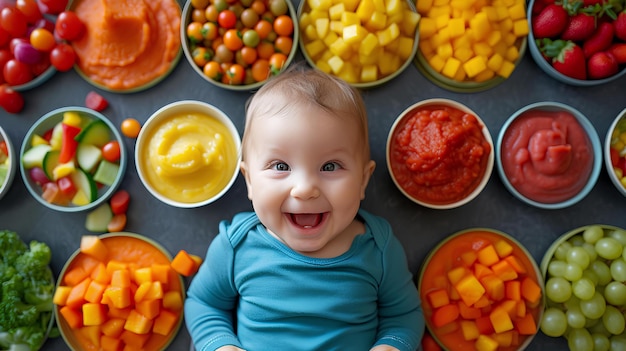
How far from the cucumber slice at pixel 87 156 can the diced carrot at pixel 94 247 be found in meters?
0.26

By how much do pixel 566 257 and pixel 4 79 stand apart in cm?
233

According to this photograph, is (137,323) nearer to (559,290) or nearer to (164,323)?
(164,323)

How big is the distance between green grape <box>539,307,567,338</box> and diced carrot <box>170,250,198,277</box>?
1.35 meters

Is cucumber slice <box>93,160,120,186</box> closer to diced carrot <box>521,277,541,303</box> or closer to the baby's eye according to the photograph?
the baby's eye

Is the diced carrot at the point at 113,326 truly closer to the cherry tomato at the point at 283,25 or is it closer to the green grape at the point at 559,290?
the cherry tomato at the point at 283,25

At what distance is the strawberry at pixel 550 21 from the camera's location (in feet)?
5.92

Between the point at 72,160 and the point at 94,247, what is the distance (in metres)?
0.35

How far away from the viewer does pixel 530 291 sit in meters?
1.73

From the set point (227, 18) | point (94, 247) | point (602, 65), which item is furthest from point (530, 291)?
point (94, 247)

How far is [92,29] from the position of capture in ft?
6.00

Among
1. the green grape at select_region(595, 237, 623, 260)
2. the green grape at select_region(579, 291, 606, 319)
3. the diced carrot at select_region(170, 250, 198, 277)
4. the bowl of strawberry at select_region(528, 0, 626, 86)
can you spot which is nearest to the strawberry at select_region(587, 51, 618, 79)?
the bowl of strawberry at select_region(528, 0, 626, 86)

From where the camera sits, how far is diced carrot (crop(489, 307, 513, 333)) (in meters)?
1.69

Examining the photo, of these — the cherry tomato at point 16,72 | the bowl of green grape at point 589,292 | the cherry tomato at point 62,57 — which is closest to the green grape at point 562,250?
the bowl of green grape at point 589,292

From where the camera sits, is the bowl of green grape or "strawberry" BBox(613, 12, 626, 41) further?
"strawberry" BBox(613, 12, 626, 41)
